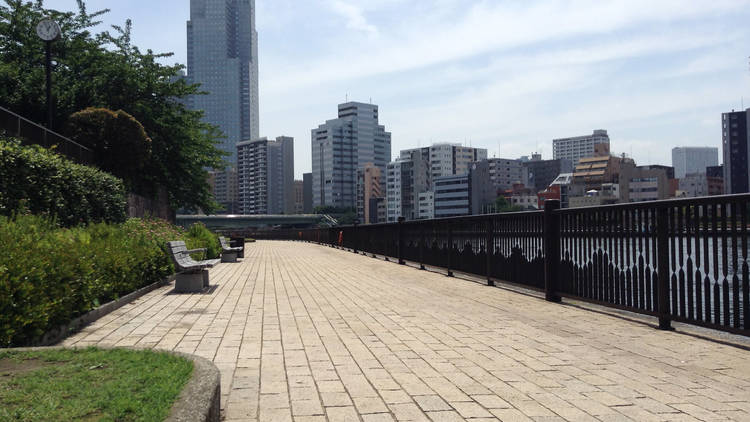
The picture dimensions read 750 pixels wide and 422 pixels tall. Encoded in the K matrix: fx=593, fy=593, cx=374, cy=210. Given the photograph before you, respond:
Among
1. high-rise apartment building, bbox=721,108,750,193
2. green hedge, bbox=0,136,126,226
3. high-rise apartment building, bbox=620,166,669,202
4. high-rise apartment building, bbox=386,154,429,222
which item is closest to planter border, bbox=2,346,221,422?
green hedge, bbox=0,136,126,226

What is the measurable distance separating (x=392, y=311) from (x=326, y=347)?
8.69 feet

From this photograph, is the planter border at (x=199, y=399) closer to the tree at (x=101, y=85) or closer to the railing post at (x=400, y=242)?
the railing post at (x=400, y=242)

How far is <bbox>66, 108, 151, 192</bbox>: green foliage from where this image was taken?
2177 centimetres

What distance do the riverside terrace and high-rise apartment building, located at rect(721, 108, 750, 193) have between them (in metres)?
182

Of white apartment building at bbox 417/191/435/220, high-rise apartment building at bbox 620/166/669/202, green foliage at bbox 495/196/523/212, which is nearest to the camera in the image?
high-rise apartment building at bbox 620/166/669/202

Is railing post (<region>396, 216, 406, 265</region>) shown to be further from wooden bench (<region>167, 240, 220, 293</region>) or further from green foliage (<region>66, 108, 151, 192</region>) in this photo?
green foliage (<region>66, 108, 151, 192</region>)

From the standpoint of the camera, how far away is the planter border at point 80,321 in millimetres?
6032

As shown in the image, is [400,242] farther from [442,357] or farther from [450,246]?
[442,357]

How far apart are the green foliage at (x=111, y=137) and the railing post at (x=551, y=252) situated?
17716mm

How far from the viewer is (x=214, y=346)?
19.6ft

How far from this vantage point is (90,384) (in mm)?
3465

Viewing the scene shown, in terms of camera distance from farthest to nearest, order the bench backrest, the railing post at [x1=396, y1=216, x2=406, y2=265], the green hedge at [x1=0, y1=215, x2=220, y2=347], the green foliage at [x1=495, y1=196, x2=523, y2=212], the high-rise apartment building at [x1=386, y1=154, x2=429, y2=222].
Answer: the high-rise apartment building at [x1=386, y1=154, x2=429, y2=222], the green foliage at [x1=495, y1=196, x2=523, y2=212], the railing post at [x1=396, y1=216, x2=406, y2=265], the bench backrest, the green hedge at [x1=0, y1=215, x2=220, y2=347]

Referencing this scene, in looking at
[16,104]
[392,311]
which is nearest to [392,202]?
[16,104]

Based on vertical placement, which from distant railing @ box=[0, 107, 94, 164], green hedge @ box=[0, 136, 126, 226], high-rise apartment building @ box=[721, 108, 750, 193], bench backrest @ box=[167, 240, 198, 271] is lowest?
bench backrest @ box=[167, 240, 198, 271]
